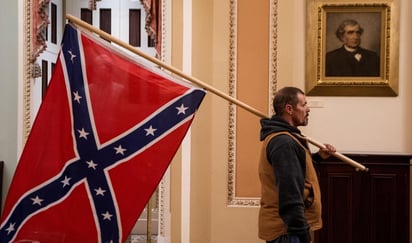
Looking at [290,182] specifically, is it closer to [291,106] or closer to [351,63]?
[291,106]

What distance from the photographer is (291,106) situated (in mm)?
2295

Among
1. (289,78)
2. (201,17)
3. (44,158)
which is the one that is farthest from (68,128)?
(289,78)

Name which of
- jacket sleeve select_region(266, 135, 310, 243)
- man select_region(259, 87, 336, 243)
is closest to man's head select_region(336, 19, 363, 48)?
man select_region(259, 87, 336, 243)

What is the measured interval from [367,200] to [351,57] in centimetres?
131

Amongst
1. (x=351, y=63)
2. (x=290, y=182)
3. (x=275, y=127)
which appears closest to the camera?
(x=290, y=182)

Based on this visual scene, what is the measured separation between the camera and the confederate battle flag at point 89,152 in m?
2.23

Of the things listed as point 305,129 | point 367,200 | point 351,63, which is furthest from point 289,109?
point 351,63

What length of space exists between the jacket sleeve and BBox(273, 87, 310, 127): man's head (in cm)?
17

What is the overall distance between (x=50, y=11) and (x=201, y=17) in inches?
53.3

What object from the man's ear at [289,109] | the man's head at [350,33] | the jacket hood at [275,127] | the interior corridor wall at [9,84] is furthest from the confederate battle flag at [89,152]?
the man's head at [350,33]

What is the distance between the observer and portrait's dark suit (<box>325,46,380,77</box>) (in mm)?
4562

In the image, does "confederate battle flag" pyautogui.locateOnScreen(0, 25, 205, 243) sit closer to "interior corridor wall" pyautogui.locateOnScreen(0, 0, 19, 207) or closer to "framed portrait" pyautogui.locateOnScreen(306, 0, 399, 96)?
"interior corridor wall" pyautogui.locateOnScreen(0, 0, 19, 207)

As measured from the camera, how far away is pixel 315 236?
164 inches

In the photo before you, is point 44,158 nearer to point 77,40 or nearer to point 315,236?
point 77,40
